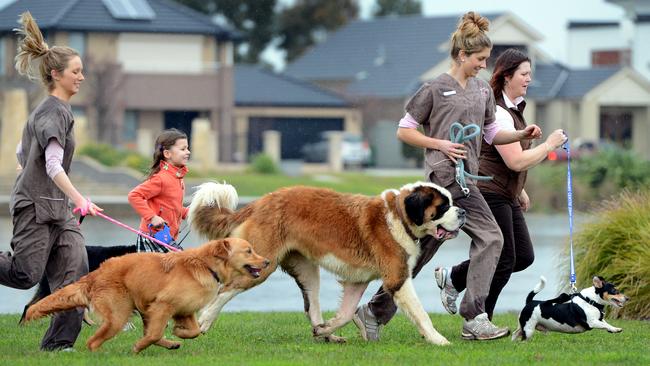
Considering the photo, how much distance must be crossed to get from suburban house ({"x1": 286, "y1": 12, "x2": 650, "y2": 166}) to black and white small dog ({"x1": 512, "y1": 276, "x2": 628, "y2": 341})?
51776 millimetres

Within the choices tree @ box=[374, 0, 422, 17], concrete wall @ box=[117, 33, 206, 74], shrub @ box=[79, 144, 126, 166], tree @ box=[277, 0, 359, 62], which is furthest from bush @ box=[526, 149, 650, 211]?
tree @ box=[374, 0, 422, 17]

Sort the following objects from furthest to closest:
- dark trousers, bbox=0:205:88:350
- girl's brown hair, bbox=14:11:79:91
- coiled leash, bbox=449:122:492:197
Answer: coiled leash, bbox=449:122:492:197 < girl's brown hair, bbox=14:11:79:91 < dark trousers, bbox=0:205:88:350

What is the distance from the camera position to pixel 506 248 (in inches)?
366

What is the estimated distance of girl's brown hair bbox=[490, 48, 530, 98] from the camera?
941cm

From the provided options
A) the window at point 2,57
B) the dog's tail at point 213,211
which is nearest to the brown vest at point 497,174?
the dog's tail at point 213,211

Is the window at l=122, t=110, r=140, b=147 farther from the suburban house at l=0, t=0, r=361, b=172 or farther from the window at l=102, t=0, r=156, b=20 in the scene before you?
the window at l=102, t=0, r=156, b=20

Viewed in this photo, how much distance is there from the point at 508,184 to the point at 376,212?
1.25 m

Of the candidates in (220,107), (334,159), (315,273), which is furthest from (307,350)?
(220,107)

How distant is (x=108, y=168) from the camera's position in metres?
35.4

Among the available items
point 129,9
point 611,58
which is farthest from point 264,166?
point 611,58

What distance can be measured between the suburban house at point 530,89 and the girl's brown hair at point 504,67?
51114 millimetres

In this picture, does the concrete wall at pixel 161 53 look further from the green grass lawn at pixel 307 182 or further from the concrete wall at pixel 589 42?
the concrete wall at pixel 589 42

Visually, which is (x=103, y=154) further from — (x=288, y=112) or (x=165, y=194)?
(x=165, y=194)

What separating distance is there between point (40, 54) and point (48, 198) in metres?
1.00
